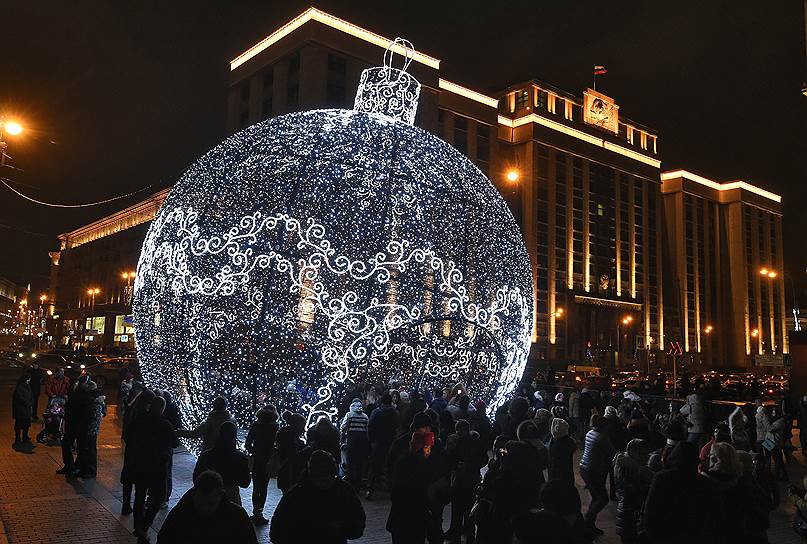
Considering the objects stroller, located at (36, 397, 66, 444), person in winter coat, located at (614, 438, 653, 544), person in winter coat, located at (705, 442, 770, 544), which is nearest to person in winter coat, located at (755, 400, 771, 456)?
person in winter coat, located at (614, 438, 653, 544)

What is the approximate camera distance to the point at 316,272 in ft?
31.2

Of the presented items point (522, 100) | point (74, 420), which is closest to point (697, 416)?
point (74, 420)

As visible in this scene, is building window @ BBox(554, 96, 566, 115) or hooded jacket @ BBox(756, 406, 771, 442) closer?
hooded jacket @ BBox(756, 406, 771, 442)

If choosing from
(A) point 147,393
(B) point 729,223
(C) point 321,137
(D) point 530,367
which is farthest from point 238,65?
(B) point 729,223

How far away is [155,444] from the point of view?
691cm

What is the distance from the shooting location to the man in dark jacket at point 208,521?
142 inches

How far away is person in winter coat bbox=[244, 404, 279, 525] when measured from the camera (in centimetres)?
778

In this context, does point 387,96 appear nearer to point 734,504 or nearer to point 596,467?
point 596,467

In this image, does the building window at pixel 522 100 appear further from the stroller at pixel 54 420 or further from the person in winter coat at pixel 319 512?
the person in winter coat at pixel 319 512

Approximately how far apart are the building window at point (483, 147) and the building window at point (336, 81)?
1476 centimetres

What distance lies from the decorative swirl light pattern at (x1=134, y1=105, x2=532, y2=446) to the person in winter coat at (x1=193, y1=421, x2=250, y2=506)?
3066 millimetres

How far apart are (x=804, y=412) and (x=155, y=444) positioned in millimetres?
14202

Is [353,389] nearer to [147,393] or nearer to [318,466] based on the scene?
[147,393]

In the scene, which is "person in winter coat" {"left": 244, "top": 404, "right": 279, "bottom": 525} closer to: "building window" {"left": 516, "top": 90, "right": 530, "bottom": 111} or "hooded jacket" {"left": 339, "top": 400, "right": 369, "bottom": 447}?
"hooded jacket" {"left": 339, "top": 400, "right": 369, "bottom": 447}
